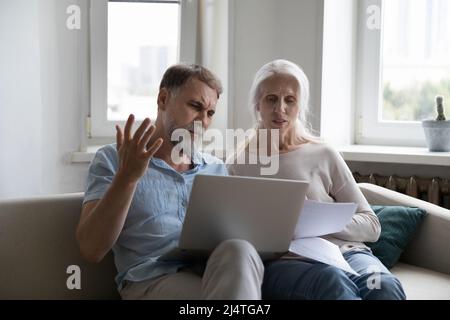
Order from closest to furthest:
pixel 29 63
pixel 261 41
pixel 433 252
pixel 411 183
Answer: pixel 433 252, pixel 29 63, pixel 411 183, pixel 261 41

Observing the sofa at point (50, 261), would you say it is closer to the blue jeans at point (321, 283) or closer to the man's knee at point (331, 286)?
the blue jeans at point (321, 283)

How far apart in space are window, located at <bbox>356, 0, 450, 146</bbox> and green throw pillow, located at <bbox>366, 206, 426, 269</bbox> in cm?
92

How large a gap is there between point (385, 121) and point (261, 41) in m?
0.69

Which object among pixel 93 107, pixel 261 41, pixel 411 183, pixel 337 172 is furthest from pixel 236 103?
pixel 337 172

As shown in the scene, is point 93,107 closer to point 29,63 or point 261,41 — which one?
point 29,63

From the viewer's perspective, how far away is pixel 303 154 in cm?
202

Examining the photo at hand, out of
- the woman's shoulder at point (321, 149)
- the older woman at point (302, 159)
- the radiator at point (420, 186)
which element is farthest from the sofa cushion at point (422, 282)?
the radiator at point (420, 186)

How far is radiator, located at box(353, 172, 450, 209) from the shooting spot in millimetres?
2623

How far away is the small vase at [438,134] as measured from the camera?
268 cm

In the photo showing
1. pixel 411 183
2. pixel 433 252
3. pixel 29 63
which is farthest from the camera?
pixel 411 183

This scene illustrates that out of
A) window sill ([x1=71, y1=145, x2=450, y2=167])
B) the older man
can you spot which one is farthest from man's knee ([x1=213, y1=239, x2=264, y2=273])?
window sill ([x1=71, y1=145, x2=450, y2=167])

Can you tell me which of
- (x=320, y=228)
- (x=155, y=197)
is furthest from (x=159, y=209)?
(x=320, y=228)

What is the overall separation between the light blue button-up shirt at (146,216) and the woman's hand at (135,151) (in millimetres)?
181
